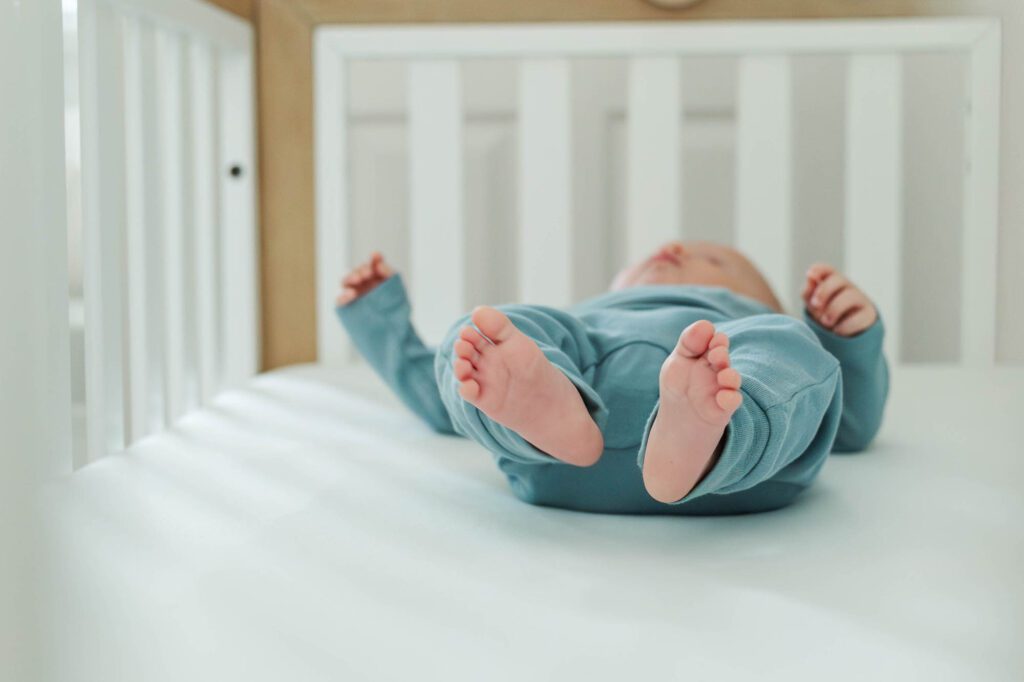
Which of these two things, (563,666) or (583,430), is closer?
(563,666)

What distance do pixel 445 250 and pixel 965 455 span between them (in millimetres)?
732

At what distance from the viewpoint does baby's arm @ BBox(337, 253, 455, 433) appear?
0.93 meters

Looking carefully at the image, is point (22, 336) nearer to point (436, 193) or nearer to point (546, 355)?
point (546, 355)

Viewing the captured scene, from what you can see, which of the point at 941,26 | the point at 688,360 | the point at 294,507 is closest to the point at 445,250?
the point at 941,26

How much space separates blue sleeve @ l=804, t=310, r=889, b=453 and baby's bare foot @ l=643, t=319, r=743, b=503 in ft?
1.01

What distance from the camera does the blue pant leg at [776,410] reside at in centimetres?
57

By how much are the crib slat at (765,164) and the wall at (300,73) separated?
0.07m

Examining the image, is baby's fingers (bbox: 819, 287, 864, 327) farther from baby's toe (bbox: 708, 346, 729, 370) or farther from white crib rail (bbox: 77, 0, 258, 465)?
white crib rail (bbox: 77, 0, 258, 465)

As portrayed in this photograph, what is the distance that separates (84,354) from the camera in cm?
83

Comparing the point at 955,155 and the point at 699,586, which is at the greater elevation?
the point at 955,155

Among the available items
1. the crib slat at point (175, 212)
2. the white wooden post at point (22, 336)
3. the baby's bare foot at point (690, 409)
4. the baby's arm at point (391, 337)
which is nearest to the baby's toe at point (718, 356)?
the baby's bare foot at point (690, 409)

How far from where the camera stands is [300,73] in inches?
54.3

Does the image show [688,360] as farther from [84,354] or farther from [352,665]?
[84,354]

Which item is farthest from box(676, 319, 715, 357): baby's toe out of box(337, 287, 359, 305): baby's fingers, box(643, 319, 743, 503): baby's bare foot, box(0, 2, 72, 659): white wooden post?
box(337, 287, 359, 305): baby's fingers
